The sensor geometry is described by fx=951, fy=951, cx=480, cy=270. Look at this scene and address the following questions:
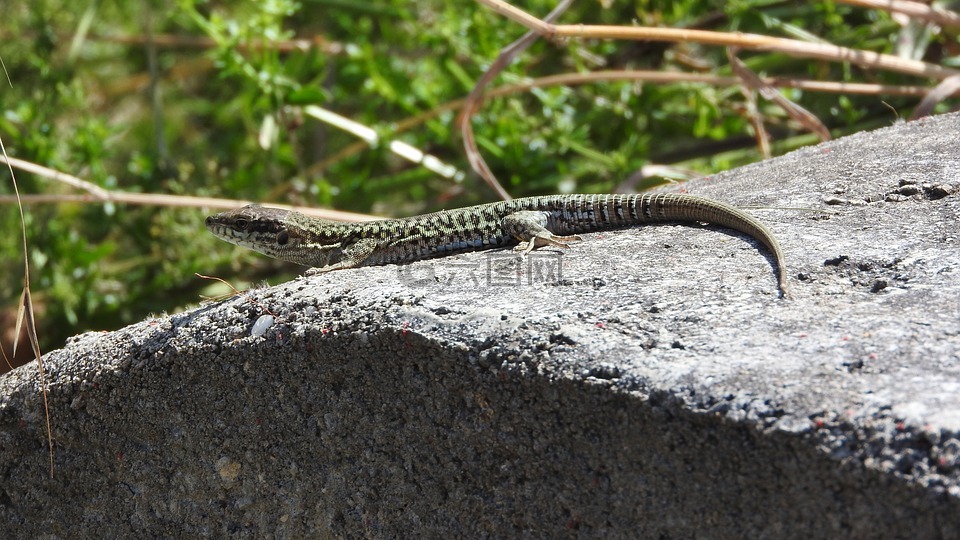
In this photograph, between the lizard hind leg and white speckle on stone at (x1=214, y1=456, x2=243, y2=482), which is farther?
the lizard hind leg

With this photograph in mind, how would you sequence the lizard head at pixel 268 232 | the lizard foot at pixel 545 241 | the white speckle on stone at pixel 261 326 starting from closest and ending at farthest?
the white speckle on stone at pixel 261 326 → the lizard foot at pixel 545 241 → the lizard head at pixel 268 232

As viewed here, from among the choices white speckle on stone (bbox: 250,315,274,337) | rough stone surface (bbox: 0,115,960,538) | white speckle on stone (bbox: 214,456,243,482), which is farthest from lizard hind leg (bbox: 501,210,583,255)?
white speckle on stone (bbox: 214,456,243,482)

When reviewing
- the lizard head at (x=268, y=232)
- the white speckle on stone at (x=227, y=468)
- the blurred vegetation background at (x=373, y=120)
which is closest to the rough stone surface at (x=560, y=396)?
the white speckle on stone at (x=227, y=468)

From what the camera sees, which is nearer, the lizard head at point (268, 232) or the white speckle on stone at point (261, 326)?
the white speckle on stone at point (261, 326)

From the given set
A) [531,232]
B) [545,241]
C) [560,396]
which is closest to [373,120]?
[531,232]

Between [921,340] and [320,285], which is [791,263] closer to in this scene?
[921,340]

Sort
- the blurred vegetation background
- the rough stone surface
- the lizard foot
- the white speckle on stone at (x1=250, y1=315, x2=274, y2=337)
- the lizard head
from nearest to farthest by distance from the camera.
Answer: the rough stone surface
the white speckle on stone at (x1=250, y1=315, x2=274, y2=337)
the lizard foot
the lizard head
the blurred vegetation background

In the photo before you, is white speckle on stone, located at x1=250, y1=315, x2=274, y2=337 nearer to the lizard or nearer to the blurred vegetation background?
the lizard

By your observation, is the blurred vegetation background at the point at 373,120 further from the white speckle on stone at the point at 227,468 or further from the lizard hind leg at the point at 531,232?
the white speckle on stone at the point at 227,468
